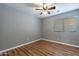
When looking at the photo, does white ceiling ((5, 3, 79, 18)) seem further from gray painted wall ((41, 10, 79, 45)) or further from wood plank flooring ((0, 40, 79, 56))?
wood plank flooring ((0, 40, 79, 56))

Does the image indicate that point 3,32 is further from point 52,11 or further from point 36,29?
point 52,11

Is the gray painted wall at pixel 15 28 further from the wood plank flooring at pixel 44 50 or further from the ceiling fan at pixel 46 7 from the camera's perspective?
the ceiling fan at pixel 46 7

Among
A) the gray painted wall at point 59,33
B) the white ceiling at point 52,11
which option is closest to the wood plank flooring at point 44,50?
the gray painted wall at point 59,33

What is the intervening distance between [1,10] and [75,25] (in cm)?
148

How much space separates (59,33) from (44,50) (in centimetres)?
46

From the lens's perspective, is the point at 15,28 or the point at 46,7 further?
the point at 15,28

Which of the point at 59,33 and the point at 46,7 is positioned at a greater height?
the point at 46,7

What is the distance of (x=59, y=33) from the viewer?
6.24 feet

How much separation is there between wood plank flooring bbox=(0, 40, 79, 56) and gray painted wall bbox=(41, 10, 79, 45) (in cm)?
12

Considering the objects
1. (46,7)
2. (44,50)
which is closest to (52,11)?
(46,7)

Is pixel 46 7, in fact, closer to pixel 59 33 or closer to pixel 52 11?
pixel 52 11

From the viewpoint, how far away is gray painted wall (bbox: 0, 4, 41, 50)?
6.11 feet

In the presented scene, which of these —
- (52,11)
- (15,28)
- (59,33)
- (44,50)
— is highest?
(52,11)

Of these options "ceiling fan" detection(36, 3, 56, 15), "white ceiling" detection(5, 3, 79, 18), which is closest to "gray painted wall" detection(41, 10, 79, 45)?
"white ceiling" detection(5, 3, 79, 18)
